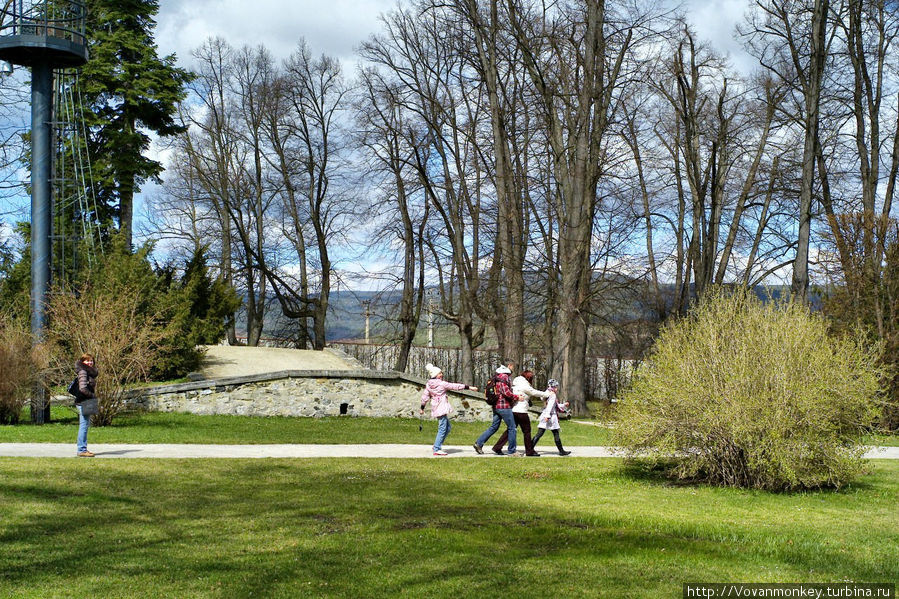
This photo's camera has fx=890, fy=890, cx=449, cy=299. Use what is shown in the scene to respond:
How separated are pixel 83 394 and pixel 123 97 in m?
23.4

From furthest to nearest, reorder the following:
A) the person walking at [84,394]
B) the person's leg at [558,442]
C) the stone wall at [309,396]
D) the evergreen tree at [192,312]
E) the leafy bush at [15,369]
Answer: the evergreen tree at [192,312] < the stone wall at [309,396] < the leafy bush at [15,369] < the person's leg at [558,442] < the person walking at [84,394]

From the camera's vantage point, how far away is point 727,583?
24.0 ft

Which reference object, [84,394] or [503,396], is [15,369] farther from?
[503,396]

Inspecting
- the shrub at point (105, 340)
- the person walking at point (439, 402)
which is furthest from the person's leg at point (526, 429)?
the shrub at point (105, 340)

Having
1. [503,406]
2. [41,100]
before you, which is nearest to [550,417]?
[503,406]

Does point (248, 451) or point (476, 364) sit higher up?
point (476, 364)

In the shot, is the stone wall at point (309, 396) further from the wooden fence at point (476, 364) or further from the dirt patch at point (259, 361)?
the wooden fence at point (476, 364)

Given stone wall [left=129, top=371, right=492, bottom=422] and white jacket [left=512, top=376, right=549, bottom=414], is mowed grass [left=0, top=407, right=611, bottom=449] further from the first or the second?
white jacket [left=512, top=376, right=549, bottom=414]

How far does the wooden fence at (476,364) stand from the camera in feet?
141

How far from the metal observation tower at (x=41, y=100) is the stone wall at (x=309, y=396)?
386cm

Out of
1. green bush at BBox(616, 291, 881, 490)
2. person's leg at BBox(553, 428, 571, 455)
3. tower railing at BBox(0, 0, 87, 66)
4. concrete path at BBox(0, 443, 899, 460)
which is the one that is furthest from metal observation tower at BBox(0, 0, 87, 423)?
green bush at BBox(616, 291, 881, 490)

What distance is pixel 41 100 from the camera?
20891 mm

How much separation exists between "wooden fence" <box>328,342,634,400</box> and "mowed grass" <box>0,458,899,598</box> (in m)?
28.3

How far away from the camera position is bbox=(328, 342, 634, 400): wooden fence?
43062 millimetres
